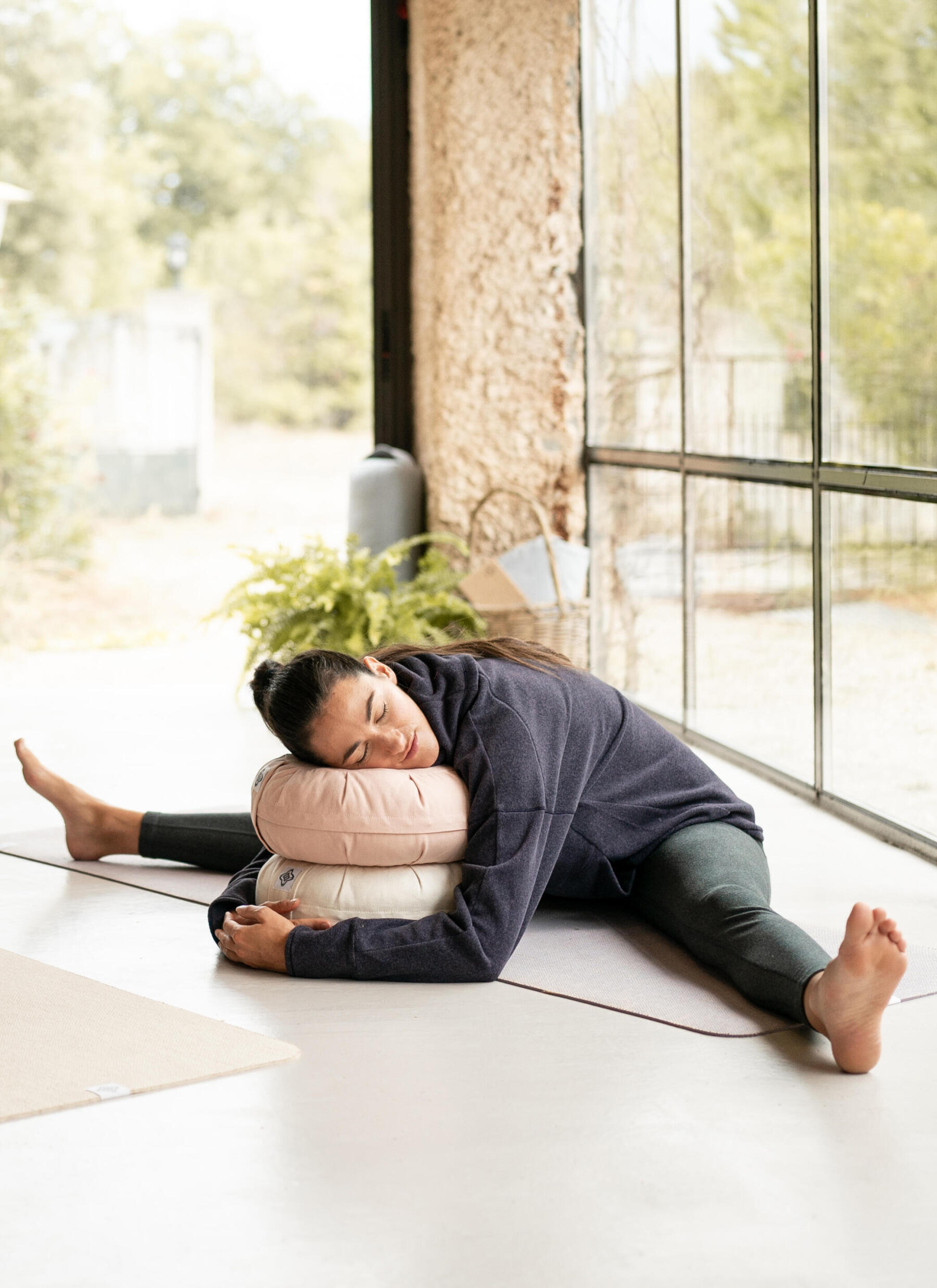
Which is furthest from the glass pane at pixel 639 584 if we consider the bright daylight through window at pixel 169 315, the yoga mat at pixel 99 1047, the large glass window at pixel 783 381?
the yoga mat at pixel 99 1047

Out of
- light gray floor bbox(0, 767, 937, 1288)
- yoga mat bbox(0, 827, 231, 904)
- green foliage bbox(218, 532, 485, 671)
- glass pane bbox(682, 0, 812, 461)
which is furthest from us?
green foliage bbox(218, 532, 485, 671)

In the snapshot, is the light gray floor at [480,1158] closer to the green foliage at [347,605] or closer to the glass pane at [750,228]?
the glass pane at [750,228]

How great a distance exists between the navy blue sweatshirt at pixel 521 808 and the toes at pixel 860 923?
1.74ft

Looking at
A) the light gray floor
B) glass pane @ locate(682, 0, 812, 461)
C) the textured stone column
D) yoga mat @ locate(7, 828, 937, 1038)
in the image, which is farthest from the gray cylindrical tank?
the light gray floor

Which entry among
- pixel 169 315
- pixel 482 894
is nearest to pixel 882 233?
pixel 482 894

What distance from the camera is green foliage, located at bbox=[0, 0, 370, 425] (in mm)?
9266

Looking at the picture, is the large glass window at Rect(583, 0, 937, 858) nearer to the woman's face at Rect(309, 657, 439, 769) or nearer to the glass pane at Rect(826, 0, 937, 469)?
the glass pane at Rect(826, 0, 937, 469)

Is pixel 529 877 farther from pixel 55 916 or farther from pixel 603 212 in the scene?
pixel 603 212

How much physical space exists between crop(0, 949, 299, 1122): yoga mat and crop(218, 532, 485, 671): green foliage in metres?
2.50

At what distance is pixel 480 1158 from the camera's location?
1761 millimetres

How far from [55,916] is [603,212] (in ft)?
10.7

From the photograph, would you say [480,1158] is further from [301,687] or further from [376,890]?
[301,687]

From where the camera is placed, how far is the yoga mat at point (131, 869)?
2.92m

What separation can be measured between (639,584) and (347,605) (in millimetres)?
941
